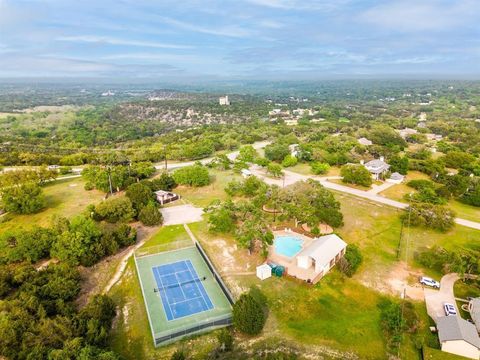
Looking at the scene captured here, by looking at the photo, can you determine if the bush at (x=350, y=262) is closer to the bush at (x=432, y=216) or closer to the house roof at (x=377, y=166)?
the bush at (x=432, y=216)

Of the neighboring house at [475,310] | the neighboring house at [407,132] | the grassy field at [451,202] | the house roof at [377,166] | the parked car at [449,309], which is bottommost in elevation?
the grassy field at [451,202]

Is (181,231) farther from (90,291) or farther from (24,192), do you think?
(24,192)

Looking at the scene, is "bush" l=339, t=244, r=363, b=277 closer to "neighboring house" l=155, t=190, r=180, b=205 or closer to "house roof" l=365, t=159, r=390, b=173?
"neighboring house" l=155, t=190, r=180, b=205

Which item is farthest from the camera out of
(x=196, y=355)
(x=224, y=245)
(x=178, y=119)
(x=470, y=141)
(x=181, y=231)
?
(x=178, y=119)

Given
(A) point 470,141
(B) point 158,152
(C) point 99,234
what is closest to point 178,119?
(B) point 158,152

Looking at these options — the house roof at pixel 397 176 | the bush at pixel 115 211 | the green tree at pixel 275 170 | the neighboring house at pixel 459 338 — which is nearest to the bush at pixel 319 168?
the green tree at pixel 275 170

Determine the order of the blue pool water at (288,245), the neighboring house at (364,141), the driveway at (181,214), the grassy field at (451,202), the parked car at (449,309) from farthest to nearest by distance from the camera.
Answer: the neighboring house at (364,141) < the grassy field at (451,202) < the driveway at (181,214) < the blue pool water at (288,245) < the parked car at (449,309)

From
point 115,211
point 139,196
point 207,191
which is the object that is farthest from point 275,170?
point 115,211
